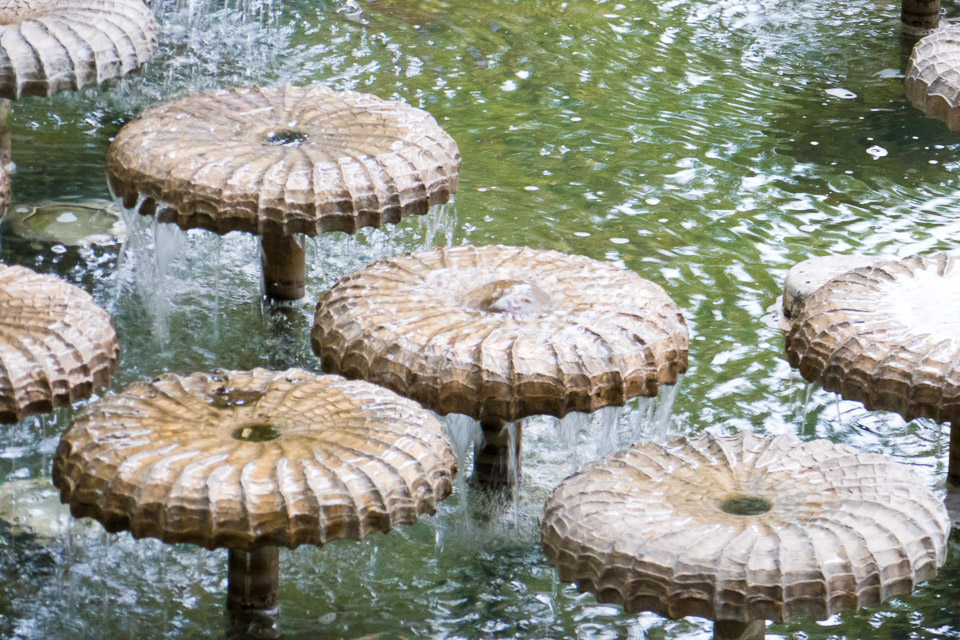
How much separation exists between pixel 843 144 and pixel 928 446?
2.84 meters

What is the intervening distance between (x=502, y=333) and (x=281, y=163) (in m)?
1.30

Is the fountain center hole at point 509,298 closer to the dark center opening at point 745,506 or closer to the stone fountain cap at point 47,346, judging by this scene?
the dark center opening at point 745,506

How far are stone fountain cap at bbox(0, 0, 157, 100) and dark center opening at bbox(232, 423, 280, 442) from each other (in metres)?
2.67

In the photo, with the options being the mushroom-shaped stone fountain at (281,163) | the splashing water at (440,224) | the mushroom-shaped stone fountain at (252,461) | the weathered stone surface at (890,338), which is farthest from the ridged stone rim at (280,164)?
the weathered stone surface at (890,338)

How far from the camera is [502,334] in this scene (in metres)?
4.08

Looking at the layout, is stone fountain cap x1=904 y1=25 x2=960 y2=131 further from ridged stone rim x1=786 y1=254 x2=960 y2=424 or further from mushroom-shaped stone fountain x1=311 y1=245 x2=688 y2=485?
mushroom-shaped stone fountain x1=311 y1=245 x2=688 y2=485

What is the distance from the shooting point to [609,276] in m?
4.49

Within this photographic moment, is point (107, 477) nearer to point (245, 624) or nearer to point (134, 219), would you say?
point (245, 624)

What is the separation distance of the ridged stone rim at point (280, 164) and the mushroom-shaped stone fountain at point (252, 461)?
113 cm

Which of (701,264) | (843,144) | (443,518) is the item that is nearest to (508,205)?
(701,264)

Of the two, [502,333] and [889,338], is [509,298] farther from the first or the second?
[889,338]

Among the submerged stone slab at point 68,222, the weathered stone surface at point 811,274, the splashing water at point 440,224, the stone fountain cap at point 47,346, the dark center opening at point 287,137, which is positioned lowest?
the submerged stone slab at point 68,222

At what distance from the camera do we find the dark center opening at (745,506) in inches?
134

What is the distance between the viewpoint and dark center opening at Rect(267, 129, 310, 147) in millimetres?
5192
